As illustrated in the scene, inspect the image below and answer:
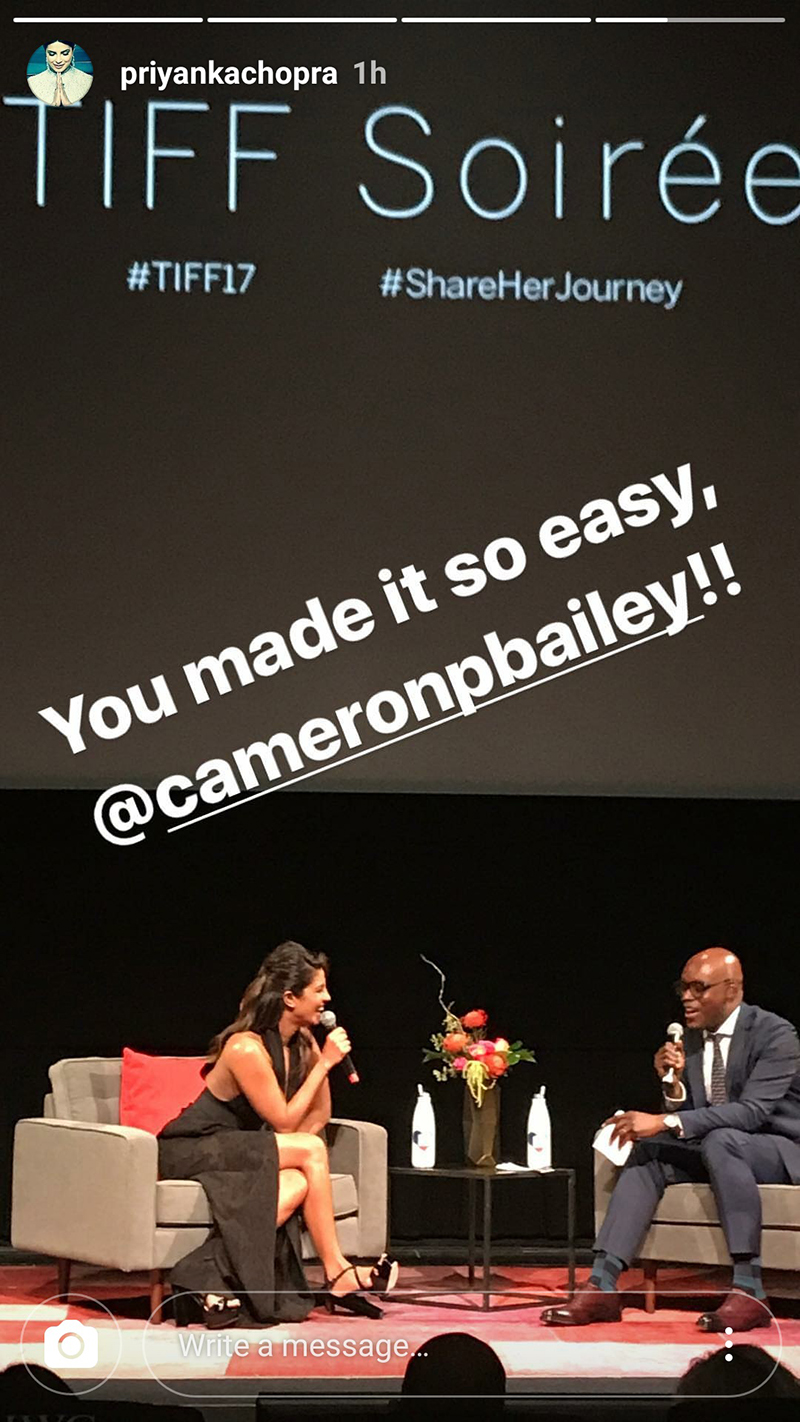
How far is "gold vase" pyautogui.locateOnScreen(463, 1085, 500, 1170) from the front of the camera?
17.2 ft

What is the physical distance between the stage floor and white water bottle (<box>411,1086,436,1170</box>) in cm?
35

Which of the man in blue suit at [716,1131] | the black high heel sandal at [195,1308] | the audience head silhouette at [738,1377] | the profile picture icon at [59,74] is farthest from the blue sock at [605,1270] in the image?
the profile picture icon at [59,74]

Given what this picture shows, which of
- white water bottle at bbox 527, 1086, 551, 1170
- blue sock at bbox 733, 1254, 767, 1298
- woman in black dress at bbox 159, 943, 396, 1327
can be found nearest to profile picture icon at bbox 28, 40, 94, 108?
woman in black dress at bbox 159, 943, 396, 1327

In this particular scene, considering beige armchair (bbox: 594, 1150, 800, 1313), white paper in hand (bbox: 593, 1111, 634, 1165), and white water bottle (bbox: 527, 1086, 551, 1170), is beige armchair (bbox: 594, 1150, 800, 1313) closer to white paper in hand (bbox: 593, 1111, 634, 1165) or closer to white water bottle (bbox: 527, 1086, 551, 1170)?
white paper in hand (bbox: 593, 1111, 634, 1165)

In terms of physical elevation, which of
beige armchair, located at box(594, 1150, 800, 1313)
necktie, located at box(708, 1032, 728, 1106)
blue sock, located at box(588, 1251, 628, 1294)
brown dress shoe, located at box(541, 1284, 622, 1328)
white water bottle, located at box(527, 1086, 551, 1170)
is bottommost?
brown dress shoe, located at box(541, 1284, 622, 1328)

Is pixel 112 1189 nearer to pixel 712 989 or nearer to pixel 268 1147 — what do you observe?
pixel 268 1147

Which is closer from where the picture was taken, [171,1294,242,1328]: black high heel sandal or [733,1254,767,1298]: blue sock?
[171,1294,242,1328]: black high heel sandal

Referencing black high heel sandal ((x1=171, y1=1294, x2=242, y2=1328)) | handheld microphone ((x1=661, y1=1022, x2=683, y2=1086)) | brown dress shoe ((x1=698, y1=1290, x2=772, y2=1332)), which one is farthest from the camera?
handheld microphone ((x1=661, y1=1022, x2=683, y2=1086))

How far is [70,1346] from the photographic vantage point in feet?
5.69

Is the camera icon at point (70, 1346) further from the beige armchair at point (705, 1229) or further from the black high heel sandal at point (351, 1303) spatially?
the beige armchair at point (705, 1229)

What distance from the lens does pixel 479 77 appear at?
18.1 ft

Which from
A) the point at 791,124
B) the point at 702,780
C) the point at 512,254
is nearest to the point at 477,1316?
the point at 702,780

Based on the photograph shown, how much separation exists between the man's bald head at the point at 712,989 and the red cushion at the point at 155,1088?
1423 mm

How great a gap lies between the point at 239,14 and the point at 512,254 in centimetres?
107
